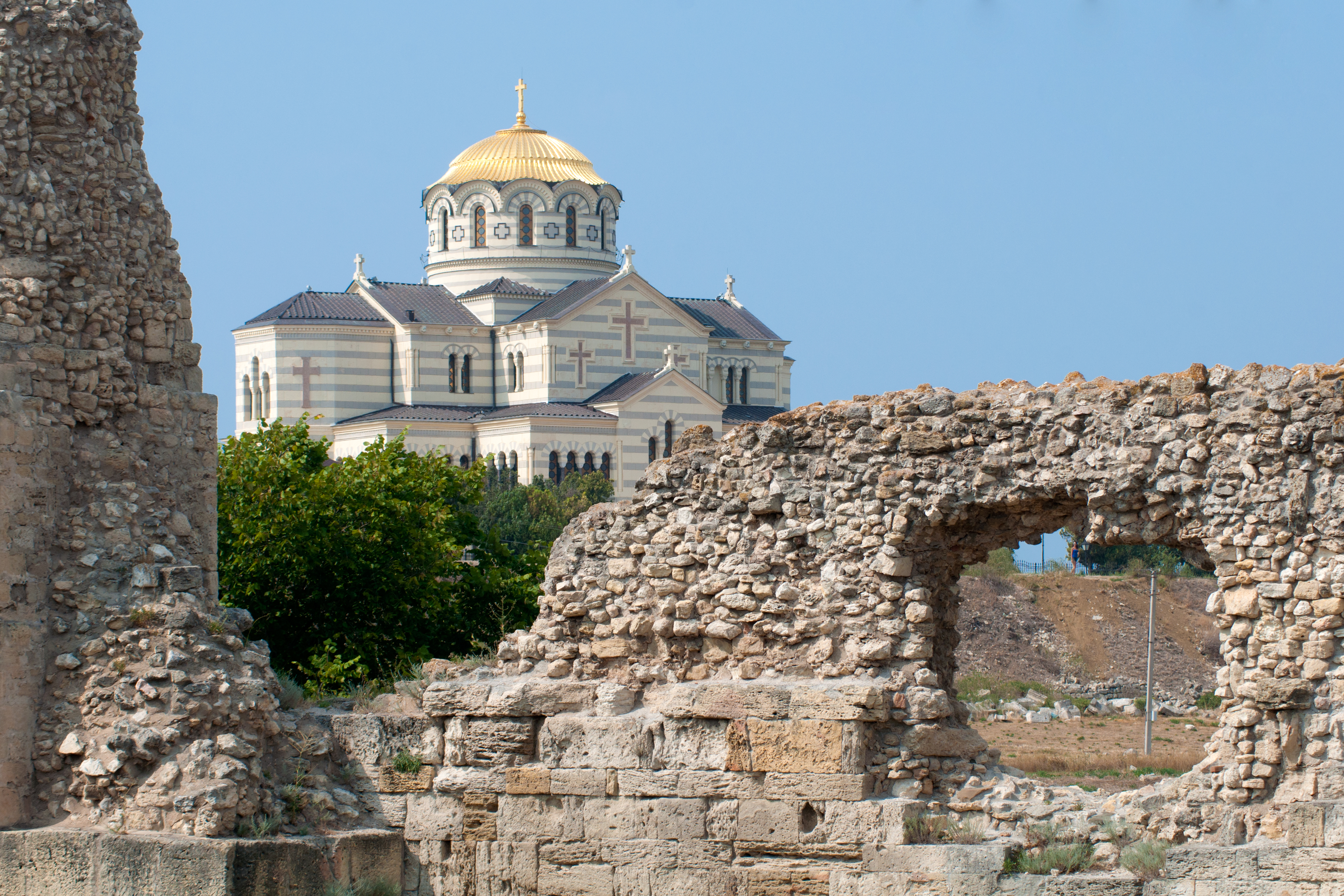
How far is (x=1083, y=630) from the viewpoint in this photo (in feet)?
110

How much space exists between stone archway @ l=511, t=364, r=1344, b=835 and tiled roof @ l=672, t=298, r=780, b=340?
5141 centimetres

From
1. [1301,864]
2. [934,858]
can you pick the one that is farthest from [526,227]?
[1301,864]

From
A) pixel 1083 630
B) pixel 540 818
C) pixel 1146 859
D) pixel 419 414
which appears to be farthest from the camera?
pixel 419 414

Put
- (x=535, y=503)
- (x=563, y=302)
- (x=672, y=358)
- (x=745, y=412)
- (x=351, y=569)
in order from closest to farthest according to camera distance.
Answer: (x=351, y=569) < (x=535, y=503) < (x=672, y=358) < (x=563, y=302) < (x=745, y=412)

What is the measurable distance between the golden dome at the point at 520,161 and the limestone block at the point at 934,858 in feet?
174

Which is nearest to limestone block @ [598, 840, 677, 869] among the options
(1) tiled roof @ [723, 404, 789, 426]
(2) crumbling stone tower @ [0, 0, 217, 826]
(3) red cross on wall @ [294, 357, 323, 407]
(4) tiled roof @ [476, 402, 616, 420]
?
(2) crumbling stone tower @ [0, 0, 217, 826]

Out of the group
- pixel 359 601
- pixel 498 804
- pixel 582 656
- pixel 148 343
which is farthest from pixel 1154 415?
pixel 359 601

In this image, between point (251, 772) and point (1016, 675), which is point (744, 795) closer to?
point (251, 772)

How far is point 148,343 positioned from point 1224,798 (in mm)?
4916

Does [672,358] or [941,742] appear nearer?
[941,742]

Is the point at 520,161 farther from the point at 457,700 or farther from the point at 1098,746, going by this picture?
the point at 457,700

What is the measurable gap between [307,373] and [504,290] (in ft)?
22.7

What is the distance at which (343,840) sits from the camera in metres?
7.41

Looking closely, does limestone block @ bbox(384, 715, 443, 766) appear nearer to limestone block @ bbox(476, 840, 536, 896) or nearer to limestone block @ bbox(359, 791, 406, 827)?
limestone block @ bbox(359, 791, 406, 827)
